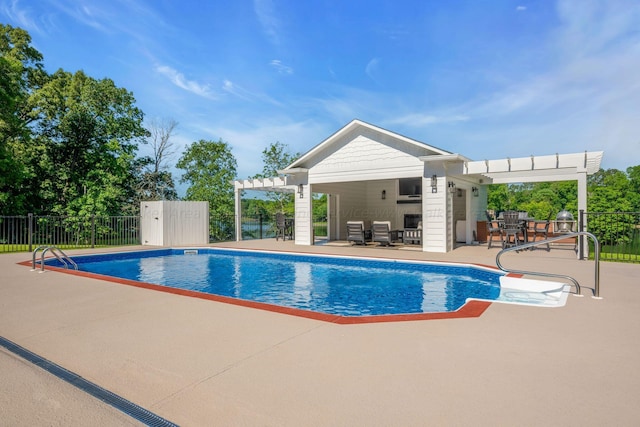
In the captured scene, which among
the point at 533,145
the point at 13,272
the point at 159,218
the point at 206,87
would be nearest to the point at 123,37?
the point at 206,87

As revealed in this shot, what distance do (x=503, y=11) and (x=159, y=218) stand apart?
15.1m

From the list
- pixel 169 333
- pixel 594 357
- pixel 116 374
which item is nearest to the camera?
pixel 116 374

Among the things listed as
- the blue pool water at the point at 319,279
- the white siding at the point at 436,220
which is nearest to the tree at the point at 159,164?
the blue pool water at the point at 319,279

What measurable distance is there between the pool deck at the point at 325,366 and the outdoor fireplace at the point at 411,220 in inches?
446

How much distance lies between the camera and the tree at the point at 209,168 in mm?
22844

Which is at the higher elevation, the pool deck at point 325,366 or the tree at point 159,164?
the tree at point 159,164

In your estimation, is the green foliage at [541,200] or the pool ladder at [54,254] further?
the green foliage at [541,200]

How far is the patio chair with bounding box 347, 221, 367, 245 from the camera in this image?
44.9ft

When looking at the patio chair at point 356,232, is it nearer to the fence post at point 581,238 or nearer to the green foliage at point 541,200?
the fence post at point 581,238

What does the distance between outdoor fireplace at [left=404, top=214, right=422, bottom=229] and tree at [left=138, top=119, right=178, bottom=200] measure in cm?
1527

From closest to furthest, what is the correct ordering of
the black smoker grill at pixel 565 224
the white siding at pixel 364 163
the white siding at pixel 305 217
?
the white siding at pixel 364 163 → the black smoker grill at pixel 565 224 → the white siding at pixel 305 217

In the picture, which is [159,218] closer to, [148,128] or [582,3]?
[148,128]

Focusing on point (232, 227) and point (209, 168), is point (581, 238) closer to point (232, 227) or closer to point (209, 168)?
point (232, 227)

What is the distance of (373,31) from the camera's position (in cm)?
1560
